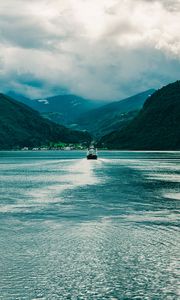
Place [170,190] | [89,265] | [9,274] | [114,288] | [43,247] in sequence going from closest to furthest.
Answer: [114,288] < [9,274] < [89,265] < [43,247] < [170,190]

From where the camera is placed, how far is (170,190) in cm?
12150

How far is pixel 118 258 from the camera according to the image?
162 ft

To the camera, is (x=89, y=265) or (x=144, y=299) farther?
(x=89, y=265)

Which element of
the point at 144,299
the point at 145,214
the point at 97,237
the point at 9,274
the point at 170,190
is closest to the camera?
the point at 144,299

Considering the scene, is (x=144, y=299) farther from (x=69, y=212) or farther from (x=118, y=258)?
(x=69, y=212)

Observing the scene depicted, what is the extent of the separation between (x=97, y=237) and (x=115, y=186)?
73.5 m

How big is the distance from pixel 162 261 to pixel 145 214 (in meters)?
32.5

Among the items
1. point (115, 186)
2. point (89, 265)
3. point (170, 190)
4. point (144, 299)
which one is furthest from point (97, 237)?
point (115, 186)

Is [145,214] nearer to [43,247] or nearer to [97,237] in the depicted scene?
[97,237]

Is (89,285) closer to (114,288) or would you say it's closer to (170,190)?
(114,288)

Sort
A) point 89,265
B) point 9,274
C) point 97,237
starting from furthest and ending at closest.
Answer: point 97,237
point 89,265
point 9,274

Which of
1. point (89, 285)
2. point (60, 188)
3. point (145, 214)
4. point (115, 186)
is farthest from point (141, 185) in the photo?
point (89, 285)

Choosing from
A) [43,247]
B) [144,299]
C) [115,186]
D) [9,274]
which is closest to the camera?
[144,299]

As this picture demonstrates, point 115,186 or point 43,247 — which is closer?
point 43,247
